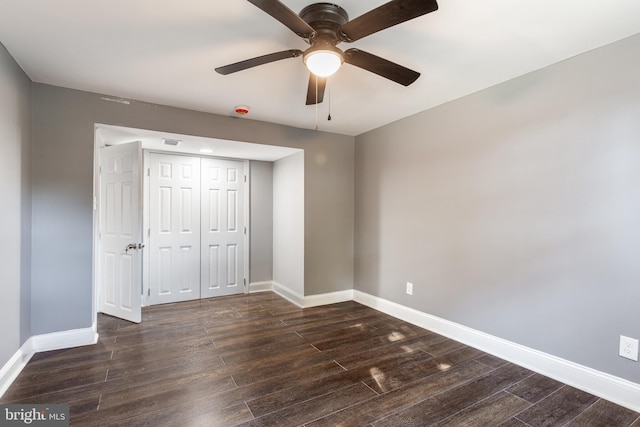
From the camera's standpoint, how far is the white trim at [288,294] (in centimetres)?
397

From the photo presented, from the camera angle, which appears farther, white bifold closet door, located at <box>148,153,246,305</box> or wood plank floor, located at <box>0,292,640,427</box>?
white bifold closet door, located at <box>148,153,246,305</box>

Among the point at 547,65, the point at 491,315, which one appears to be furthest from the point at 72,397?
the point at 547,65

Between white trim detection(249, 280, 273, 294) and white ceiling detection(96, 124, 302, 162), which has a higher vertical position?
white ceiling detection(96, 124, 302, 162)

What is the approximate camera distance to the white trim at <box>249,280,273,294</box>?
4652mm

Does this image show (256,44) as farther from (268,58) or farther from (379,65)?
(379,65)

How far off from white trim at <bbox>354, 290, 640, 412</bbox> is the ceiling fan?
2.30 meters

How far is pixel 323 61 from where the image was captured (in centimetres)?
169

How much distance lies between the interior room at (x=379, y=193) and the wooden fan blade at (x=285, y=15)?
14 mm

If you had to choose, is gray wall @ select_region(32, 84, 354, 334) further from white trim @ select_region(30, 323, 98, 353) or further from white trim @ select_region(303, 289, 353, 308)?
white trim @ select_region(303, 289, 353, 308)

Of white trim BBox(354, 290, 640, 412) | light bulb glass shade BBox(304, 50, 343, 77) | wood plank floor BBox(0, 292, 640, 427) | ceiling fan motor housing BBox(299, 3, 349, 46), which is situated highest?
ceiling fan motor housing BBox(299, 3, 349, 46)

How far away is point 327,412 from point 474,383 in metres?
1.12

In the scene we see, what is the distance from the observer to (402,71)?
6.13ft

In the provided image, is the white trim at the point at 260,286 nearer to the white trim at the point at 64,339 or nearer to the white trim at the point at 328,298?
the white trim at the point at 328,298

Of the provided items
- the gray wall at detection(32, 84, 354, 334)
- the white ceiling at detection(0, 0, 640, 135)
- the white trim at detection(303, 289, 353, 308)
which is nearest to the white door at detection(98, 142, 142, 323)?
the gray wall at detection(32, 84, 354, 334)
